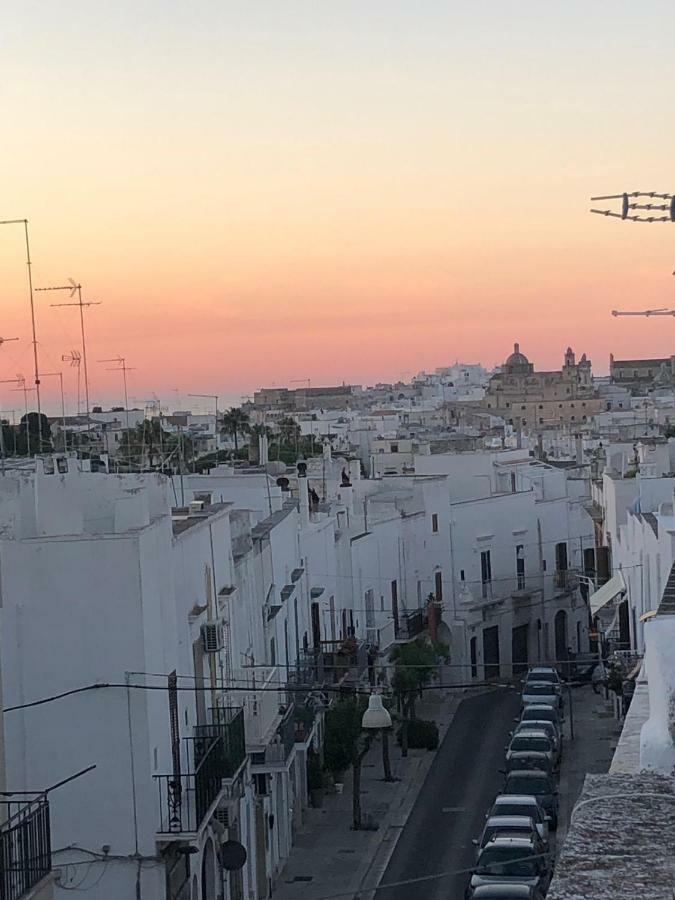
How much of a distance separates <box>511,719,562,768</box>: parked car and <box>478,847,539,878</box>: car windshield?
8576 millimetres

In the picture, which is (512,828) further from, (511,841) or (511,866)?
(511,866)

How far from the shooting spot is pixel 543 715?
31672mm

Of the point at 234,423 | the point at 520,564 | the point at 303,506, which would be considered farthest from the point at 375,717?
the point at 234,423

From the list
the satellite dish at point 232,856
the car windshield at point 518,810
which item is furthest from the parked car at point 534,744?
the satellite dish at point 232,856

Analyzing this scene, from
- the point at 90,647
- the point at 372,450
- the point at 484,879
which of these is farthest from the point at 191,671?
the point at 372,450

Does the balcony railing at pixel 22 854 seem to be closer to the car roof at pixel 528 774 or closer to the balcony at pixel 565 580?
the car roof at pixel 528 774

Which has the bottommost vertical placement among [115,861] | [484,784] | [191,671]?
[484,784]

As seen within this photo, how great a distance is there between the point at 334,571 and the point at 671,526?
920cm

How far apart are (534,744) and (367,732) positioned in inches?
127

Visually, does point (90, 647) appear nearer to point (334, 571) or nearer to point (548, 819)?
point (548, 819)

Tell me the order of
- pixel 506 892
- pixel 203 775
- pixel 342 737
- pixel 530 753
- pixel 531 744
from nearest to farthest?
1. pixel 203 775
2. pixel 506 892
3. pixel 342 737
4. pixel 530 753
5. pixel 531 744

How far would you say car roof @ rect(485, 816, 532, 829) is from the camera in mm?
22328

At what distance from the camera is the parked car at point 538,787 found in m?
24.8

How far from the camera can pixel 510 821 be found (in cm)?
2256
